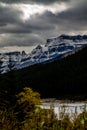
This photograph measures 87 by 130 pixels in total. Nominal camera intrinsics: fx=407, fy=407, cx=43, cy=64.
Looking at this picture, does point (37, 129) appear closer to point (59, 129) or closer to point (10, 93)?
point (59, 129)

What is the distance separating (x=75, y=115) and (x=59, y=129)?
3.19ft

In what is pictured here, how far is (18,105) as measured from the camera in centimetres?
5331

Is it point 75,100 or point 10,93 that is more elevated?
point 75,100

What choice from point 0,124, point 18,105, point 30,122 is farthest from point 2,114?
point 18,105

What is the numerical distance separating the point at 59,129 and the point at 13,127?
1713mm

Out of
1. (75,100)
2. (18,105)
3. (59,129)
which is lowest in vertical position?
(59,129)

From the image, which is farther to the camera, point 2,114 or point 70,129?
point 2,114

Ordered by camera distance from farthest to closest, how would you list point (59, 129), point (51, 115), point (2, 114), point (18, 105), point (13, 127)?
1. point (18, 105)
2. point (2, 114)
3. point (13, 127)
4. point (51, 115)
5. point (59, 129)

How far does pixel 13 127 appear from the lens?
340 inches

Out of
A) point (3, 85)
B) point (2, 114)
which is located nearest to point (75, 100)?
point (3, 85)

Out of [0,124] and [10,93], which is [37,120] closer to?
[0,124]

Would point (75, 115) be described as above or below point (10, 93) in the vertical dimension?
below

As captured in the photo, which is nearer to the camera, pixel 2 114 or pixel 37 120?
pixel 37 120

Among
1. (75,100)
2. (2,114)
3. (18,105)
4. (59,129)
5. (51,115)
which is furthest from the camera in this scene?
(75,100)
